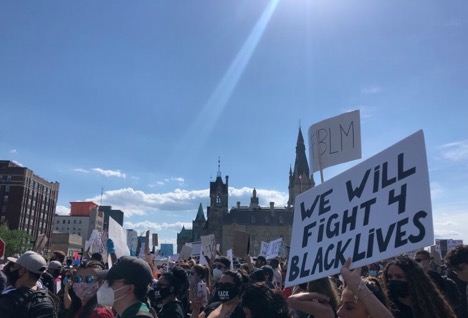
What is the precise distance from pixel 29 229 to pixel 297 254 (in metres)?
111

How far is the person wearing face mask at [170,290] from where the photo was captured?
5191 millimetres

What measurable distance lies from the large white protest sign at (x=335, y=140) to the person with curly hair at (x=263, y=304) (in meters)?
1.89

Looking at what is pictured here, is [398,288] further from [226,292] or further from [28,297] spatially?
[28,297]

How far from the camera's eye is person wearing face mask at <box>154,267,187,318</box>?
5.19 metres

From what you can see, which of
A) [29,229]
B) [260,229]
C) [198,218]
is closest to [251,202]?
[260,229]

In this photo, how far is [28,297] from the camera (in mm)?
4145

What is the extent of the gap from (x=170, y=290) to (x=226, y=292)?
0.95 m

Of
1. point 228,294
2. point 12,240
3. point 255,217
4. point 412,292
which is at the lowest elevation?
point 228,294

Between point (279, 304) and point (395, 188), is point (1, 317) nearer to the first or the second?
point (279, 304)

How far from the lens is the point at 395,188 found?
2.80 m

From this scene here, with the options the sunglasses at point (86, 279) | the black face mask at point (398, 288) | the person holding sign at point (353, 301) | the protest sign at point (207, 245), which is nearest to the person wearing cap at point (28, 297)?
the sunglasses at point (86, 279)

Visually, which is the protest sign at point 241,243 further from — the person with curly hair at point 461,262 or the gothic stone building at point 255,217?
the gothic stone building at point 255,217

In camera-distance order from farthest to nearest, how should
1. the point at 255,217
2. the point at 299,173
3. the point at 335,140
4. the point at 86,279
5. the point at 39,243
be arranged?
the point at 255,217 < the point at 299,173 < the point at 39,243 < the point at 335,140 < the point at 86,279

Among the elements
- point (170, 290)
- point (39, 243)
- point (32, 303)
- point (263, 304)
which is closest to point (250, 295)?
point (263, 304)
